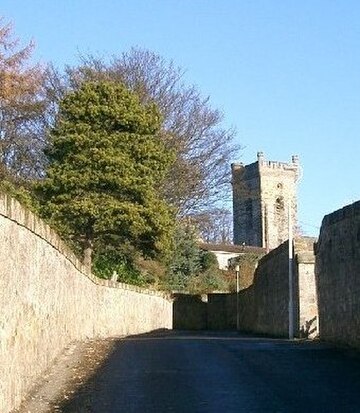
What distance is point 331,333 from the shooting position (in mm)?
18094

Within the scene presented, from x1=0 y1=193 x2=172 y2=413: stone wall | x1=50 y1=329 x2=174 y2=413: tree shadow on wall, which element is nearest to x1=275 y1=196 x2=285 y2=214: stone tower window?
x1=0 y1=193 x2=172 y2=413: stone wall

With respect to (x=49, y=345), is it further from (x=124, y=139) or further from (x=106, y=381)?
(x=124, y=139)

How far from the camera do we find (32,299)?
394 inches

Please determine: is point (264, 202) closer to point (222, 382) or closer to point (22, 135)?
point (22, 135)

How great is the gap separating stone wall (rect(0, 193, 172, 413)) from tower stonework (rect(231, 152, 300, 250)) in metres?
27.5

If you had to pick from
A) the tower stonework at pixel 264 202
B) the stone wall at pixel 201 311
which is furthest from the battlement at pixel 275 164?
the stone wall at pixel 201 311

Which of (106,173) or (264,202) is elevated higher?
(264,202)

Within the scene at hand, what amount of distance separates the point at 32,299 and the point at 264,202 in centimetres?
5391

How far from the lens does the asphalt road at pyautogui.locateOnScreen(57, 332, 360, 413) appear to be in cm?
899

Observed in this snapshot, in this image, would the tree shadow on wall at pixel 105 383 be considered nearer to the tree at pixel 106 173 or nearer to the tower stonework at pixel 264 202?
the tree at pixel 106 173

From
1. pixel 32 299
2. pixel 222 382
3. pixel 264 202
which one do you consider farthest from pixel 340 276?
pixel 264 202

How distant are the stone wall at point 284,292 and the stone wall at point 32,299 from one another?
6662mm

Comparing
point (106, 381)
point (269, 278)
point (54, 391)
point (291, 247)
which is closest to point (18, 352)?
point (54, 391)

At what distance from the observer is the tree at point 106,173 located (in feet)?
96.3
